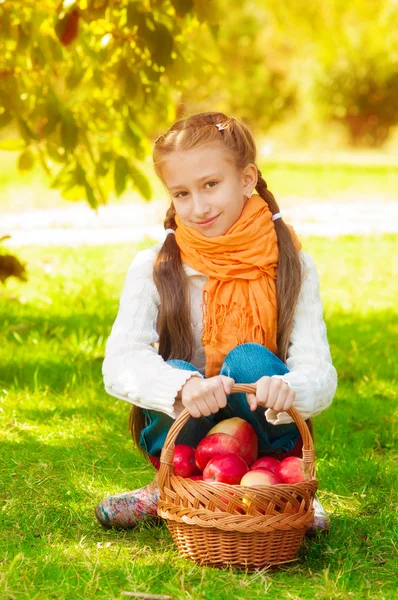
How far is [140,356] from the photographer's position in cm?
251

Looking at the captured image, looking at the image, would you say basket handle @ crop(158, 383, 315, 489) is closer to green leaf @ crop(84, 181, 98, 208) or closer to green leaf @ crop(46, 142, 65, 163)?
green leaf @ crop(84, 181, 98, 208)

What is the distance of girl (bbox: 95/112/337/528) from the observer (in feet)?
8.41

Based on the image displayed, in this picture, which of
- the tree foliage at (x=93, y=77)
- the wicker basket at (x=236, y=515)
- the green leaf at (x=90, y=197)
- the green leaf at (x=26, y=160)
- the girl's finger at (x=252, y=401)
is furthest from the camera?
the green leaf at (x=26, y=160)

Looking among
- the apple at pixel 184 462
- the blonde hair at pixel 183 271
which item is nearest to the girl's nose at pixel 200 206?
the blonde hair at pixel 183 271

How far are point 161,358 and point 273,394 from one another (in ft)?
1.19

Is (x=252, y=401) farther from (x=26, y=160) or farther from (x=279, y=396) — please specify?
(x=26, y=160)

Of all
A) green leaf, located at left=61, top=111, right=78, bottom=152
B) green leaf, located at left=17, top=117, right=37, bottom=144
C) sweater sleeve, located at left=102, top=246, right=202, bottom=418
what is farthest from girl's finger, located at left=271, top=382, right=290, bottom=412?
green leaf, located at left=17, top=117, right=37, bottom=144

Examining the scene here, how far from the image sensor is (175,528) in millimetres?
2354

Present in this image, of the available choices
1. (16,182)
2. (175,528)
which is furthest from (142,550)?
(16,182)

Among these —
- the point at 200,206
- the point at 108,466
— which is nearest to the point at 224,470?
the point at 200,206

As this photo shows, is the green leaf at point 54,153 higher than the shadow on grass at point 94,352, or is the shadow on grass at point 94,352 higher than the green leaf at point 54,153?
the green leaf at point 54,153

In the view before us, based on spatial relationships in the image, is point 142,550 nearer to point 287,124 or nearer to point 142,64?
point 142,64

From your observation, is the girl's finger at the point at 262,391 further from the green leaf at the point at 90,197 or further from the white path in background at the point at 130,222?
the white path in background at the point at 130,222

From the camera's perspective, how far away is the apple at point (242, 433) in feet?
8.01
